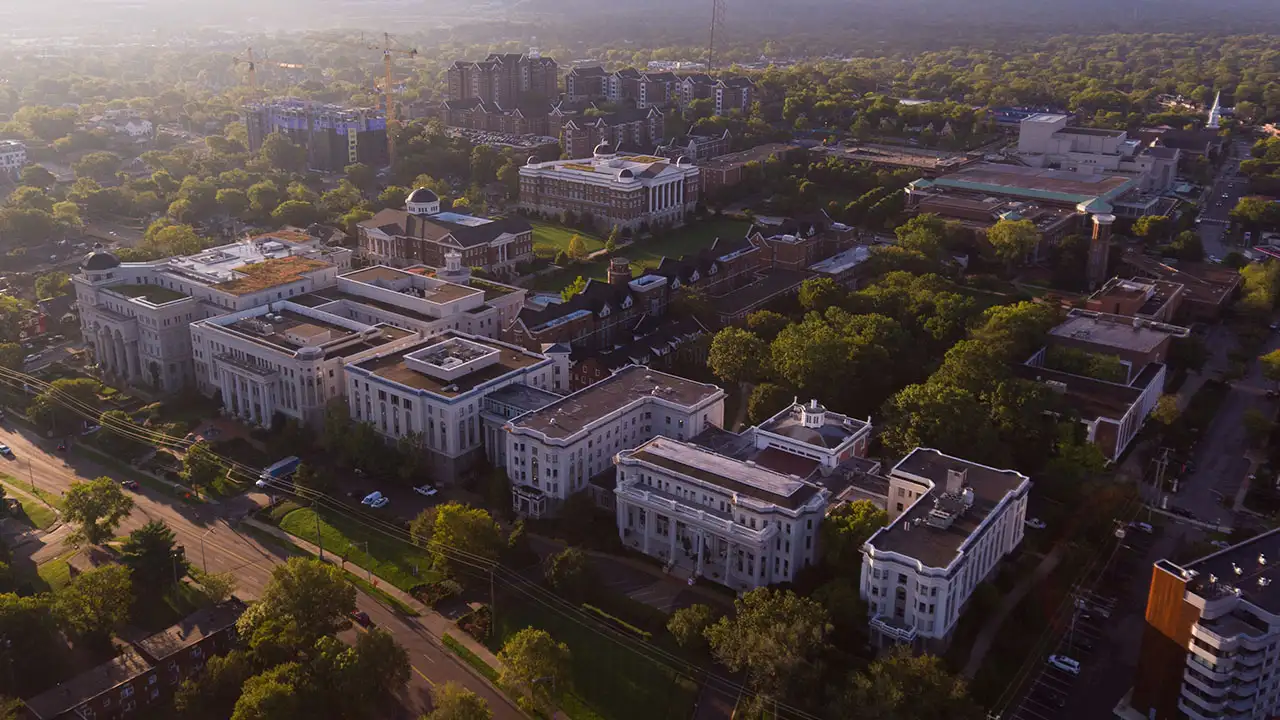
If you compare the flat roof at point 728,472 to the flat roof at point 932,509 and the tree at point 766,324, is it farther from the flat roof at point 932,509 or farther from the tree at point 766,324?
the tree at point 766,324

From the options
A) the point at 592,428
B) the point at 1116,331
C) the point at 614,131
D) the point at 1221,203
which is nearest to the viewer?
the point at 592,428

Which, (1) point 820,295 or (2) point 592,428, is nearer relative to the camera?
(2) point 592,428

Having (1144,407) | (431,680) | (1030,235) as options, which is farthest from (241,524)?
(1030,235)

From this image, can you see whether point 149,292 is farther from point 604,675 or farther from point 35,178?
point 35,178

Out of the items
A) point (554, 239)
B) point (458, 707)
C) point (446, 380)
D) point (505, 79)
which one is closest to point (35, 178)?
point (554, 239)

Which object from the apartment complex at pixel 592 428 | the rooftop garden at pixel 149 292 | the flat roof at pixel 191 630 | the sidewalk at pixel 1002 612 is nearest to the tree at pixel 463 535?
the apartment complex at pixel 592 428

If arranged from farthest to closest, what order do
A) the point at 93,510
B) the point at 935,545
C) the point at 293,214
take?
the point at 293,214, the point at 93,510, the point at 935,545
